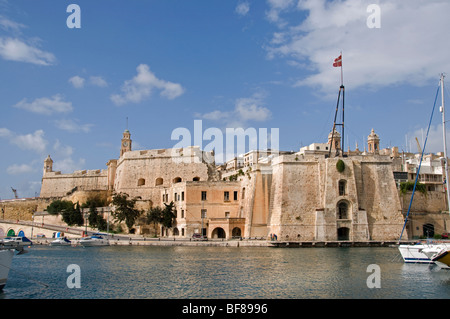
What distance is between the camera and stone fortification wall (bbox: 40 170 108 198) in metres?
62.5

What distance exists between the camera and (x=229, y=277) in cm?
1922

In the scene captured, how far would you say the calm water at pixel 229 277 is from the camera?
16.0 m

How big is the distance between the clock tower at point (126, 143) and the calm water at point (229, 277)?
Result: 107ft

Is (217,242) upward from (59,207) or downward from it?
downward

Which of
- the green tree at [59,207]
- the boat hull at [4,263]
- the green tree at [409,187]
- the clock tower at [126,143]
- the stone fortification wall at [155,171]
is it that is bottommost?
the boat hull at [4,263]

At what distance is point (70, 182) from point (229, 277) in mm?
48823

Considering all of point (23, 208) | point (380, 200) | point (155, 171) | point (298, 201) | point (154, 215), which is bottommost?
point (154, 215)

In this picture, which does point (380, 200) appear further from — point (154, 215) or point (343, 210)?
point (154, 215)

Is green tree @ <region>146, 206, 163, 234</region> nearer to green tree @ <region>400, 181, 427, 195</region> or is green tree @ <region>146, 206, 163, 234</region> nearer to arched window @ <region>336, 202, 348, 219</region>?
arched window @ <region>336, 202, 348, 219</region>

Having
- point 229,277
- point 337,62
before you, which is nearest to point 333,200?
point 337,62

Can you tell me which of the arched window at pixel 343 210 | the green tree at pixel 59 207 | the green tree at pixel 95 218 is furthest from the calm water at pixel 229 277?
the green tree at pixel 59 207

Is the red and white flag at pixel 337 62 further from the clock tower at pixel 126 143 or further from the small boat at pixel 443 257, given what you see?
the clock tower at pixel 126 143

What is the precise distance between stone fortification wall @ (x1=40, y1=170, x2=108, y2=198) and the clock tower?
A: 4.99m

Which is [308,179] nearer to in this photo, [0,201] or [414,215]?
[414,215]
